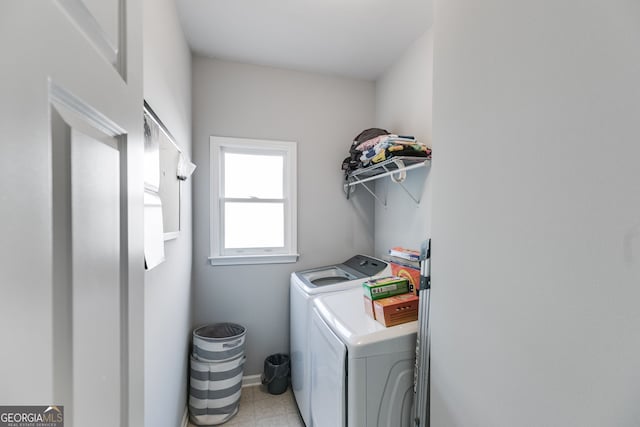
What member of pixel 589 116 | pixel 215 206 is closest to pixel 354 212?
pixel 215 206

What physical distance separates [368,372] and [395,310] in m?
0.30

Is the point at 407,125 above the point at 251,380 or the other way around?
above

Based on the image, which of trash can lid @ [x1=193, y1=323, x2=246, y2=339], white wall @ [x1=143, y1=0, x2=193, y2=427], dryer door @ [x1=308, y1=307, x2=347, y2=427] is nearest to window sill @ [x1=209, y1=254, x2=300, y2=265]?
white wall @ [x1=143, y1=0, x2=193, y2=427]

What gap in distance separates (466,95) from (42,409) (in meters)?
1.19

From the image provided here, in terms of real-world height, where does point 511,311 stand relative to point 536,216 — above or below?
below

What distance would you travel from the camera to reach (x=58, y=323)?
35cm

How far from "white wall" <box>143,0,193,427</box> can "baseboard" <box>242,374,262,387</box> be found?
0.56m

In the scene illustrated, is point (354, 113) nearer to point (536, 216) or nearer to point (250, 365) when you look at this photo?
point (536, 216)

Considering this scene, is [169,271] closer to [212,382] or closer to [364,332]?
[212,382]

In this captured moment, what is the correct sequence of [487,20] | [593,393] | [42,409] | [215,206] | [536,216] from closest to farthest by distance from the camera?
[42,409]
[593,393]
[536,216]
[487,20]
[215,206]

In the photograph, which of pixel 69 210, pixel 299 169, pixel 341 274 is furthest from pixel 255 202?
pixel 69 210

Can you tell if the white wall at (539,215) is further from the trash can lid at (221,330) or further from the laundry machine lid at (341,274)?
the trash can lid at (221,330)

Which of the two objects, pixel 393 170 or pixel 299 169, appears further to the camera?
pixel 299 169

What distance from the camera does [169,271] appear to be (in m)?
1.46
